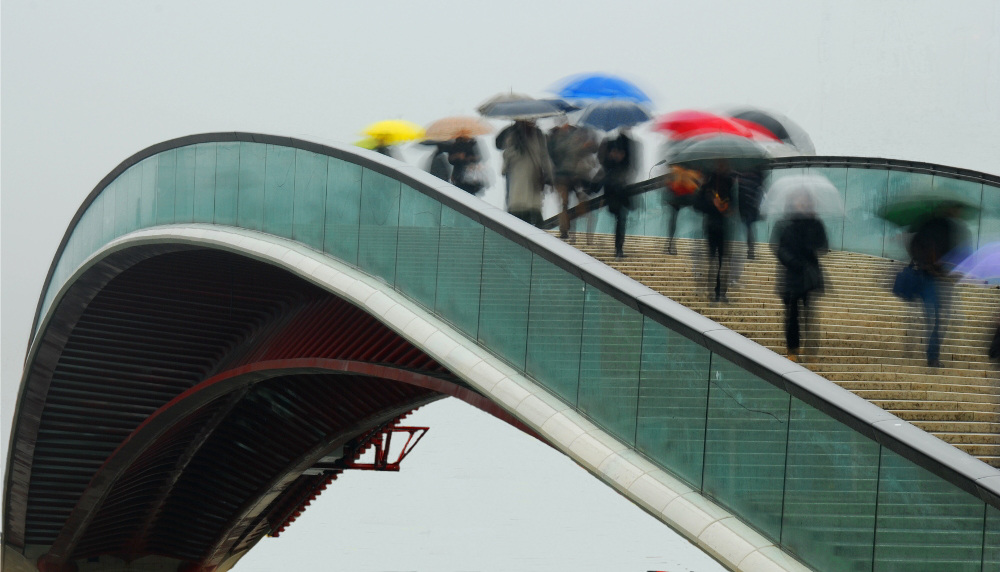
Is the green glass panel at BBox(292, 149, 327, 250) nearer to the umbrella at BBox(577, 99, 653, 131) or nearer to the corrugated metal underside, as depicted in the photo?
the umbrella at BBox(577, 99, 653, 131)

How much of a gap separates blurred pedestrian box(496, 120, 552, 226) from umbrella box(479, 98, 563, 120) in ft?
0.39

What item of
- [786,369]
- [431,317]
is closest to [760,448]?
[786,369]

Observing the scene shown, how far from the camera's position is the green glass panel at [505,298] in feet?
32.0

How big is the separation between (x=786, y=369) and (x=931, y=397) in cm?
295

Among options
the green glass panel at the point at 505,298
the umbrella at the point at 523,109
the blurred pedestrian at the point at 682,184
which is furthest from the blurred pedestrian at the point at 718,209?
the umbrella at the point at 523,109

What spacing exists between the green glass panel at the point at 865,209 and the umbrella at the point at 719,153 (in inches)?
196

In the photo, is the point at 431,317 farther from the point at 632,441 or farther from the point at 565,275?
the point at 632,441

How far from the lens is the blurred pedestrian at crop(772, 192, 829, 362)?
973 cm

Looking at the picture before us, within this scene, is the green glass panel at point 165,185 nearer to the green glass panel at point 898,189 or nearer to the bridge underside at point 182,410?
the bridge underside at point 182,410

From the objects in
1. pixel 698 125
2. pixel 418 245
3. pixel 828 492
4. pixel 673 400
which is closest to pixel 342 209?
pixel 418 245

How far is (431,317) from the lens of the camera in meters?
11.1

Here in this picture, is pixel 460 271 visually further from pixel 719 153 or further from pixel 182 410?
pixel 182 410

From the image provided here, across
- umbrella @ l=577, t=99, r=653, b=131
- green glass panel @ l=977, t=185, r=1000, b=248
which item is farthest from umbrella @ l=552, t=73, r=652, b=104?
green glass panel @ l=977, t=185, r=1000, b=248

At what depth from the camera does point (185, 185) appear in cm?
1666
